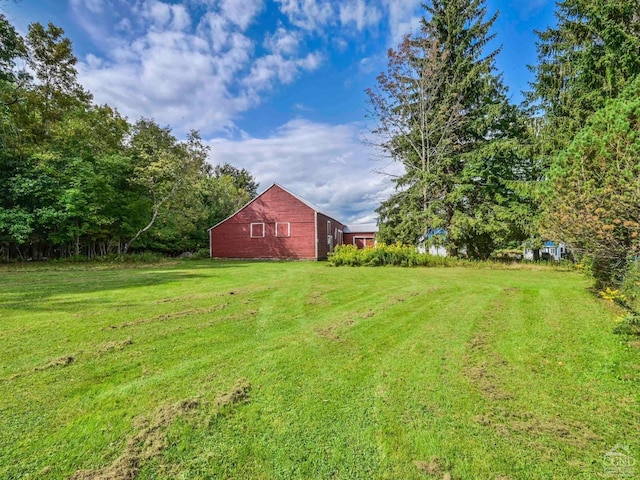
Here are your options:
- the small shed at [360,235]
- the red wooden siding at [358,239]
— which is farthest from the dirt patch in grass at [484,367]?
the red wooden siding at [358,239]

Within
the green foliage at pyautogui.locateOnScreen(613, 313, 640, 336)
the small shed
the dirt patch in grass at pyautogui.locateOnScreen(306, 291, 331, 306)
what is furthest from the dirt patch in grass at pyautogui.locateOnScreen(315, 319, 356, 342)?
the small shed

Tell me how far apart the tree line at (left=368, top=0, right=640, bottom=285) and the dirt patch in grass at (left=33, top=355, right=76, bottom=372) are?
47.9 ft

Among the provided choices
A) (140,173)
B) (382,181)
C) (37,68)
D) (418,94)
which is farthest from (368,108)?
(37,68)

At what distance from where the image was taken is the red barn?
74.2 feet

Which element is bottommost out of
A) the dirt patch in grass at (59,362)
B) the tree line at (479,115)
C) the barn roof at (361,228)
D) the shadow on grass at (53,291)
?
the dirt patch in grass at (59,362)

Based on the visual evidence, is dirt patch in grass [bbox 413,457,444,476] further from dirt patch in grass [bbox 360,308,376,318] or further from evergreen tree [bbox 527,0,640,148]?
evergreen tree [bbox 527,0,640,148]

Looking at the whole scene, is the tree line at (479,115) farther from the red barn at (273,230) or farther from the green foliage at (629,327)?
the green foliage at (629,327)

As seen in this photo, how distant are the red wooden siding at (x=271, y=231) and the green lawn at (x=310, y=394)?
16995mm

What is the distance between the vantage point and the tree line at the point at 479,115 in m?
12.7

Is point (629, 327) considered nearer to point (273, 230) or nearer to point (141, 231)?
point (273, 230)

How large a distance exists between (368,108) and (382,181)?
4.90 meters

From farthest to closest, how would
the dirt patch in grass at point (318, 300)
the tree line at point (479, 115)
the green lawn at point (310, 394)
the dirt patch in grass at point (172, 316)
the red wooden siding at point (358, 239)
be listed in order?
Result: the red wooden siding at point (358, 239), the tree line at point (479, 115), the dirt patch in grass at point (318, 300), the dirt patch in grass at point (172, 316), the green lawn at point (310, 394)

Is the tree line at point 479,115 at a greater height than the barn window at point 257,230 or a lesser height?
greater

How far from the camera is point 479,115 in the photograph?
18.3 meters
